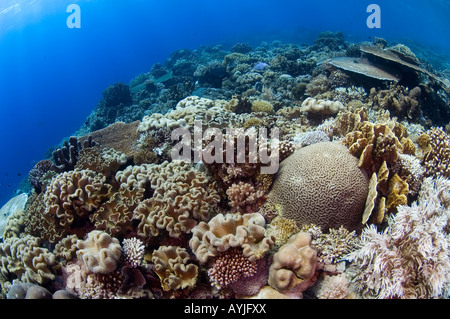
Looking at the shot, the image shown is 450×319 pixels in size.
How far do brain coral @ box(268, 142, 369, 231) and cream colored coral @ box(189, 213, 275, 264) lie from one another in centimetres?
89

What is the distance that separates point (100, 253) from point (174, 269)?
3.10 ft

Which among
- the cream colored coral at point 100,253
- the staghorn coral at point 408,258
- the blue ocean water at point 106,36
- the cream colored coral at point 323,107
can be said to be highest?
the blue ocean water at point 106,36

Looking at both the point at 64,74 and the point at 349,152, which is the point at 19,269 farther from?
the point at 64,74

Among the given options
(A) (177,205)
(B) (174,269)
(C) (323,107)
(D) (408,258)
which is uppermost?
(C) (323,107)

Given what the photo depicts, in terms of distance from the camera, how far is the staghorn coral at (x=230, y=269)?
3084 mm

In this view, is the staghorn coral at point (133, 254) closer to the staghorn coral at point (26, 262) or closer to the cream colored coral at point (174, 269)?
the cream colored coral at point (174, 269)

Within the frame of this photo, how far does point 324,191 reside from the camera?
152 inches

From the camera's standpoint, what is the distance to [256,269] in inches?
124

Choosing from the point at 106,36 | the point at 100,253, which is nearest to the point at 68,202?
the point at 100,253

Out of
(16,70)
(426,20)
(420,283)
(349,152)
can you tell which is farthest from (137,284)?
(16,70)

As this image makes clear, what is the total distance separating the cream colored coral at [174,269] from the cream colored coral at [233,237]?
237 mm

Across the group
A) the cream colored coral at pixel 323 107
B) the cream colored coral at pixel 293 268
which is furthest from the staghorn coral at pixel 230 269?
the cream colored coral at pixel 323 107

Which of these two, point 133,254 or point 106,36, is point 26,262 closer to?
point 133,254
